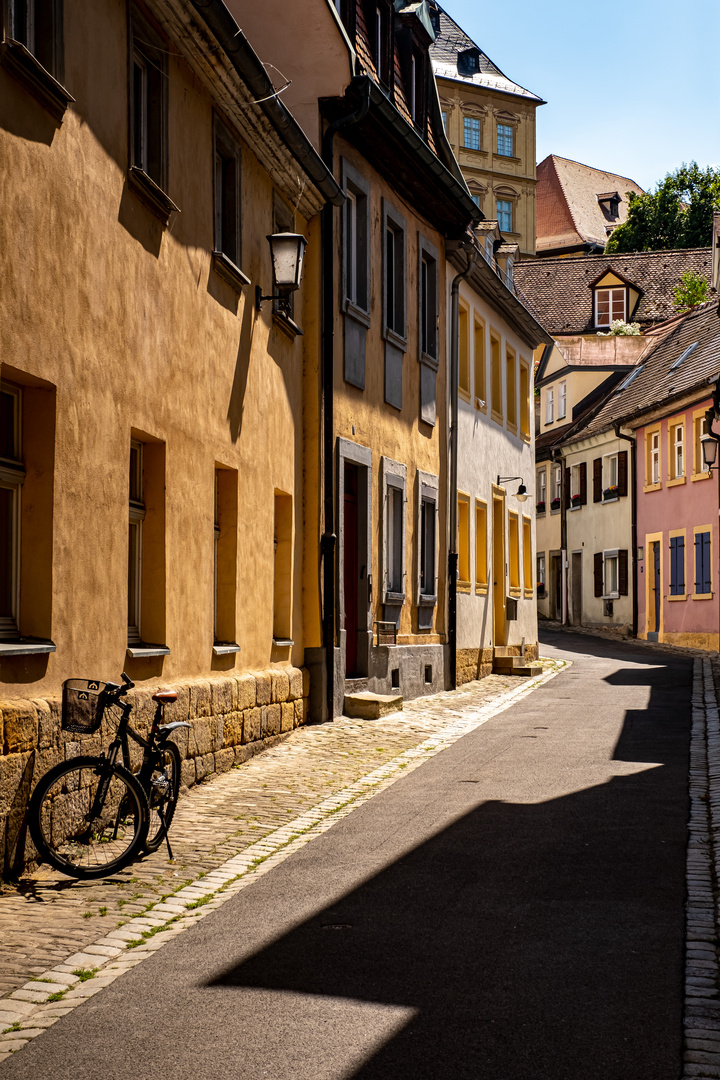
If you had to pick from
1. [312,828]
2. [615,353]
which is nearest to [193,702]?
[312,828]

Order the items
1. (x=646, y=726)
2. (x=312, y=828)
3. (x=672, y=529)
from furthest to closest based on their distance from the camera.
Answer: (x=672, y=529), (x=646, y=726), (x=312, y=828)

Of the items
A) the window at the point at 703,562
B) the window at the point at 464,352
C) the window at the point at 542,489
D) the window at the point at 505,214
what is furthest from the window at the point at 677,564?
the window at the point at 505,214

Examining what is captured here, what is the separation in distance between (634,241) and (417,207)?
50.8 m

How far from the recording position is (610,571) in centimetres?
4216

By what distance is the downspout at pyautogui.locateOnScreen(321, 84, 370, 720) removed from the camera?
15109 mm

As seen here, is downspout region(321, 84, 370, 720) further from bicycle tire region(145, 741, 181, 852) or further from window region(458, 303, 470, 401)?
window region(458, 303, 470, 401)

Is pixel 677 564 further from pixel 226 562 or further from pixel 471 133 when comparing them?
pixel 471 133

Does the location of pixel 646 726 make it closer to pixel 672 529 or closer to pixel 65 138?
pixel 65 138

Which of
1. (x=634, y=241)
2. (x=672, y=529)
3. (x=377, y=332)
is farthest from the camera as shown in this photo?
(x=634, y=241)

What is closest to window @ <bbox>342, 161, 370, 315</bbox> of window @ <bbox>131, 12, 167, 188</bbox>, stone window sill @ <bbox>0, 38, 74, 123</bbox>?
window @ <bbox>131, 12, 167, 188</bbox>

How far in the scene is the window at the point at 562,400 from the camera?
49434 mm

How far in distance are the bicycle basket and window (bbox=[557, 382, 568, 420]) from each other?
4308cm

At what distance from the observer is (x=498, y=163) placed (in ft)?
249

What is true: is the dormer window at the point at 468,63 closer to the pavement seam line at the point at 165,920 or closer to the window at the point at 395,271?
the window at the point at 395,271
